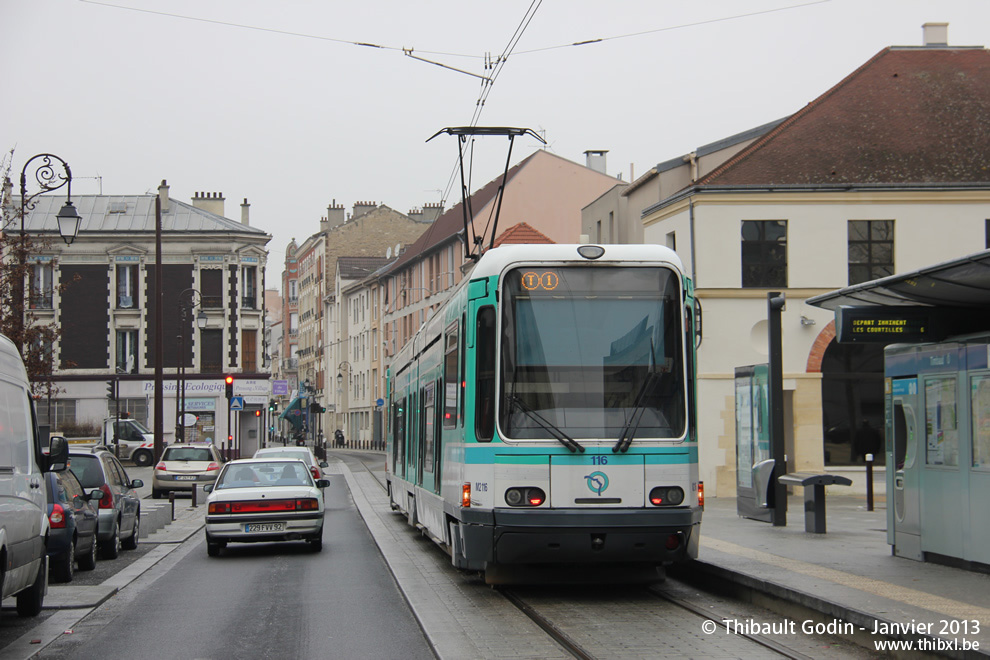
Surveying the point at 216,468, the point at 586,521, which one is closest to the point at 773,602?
A: the point at 586,521

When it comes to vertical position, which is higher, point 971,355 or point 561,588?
point 971,355

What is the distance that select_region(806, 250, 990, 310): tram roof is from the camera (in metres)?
10.2

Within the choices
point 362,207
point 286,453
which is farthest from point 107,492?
point 362,207

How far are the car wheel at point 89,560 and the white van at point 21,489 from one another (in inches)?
185

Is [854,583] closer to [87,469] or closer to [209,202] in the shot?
[87,469]

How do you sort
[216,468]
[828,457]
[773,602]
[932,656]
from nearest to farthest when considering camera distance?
[932,656] → [773,602] → [828,457] → [216,468]

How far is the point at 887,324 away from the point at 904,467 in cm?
159

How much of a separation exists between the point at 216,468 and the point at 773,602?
26024 millimetres

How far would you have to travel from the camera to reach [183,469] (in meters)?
34.0

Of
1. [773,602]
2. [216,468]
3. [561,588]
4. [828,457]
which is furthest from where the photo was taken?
[216,468]

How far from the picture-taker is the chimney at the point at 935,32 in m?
35.2

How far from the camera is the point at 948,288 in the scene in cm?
1146

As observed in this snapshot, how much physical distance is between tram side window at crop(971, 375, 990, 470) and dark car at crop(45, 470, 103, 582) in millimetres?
9830

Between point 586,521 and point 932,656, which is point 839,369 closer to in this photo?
point 586,521
